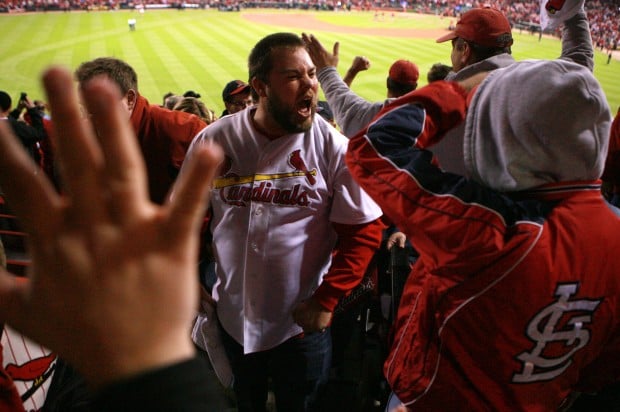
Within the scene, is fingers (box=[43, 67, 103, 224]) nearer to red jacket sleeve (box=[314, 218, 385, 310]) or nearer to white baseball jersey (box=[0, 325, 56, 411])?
white baseball jersey (box=[0, 325, 56, 411])

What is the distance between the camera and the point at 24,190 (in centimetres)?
62

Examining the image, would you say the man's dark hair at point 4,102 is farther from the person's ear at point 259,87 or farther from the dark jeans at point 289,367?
the dark jeans at point 289,367

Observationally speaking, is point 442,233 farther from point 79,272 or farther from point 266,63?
point 266,63

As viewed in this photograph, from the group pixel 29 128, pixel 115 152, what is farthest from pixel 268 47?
pixel 29 128

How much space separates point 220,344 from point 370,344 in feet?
4.93

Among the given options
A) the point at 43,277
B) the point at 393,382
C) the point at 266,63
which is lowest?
the point at 393,382

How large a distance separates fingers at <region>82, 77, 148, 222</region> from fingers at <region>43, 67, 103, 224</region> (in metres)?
0.02

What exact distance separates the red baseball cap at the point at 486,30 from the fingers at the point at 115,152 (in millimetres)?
2273

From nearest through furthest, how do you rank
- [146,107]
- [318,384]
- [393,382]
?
[393,382]
[318,384]
[146,107]

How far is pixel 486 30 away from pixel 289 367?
215cm

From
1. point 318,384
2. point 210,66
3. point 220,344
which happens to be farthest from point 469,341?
point 210,66

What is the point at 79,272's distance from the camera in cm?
60

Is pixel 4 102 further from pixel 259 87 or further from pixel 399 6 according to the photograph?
pixel 399 6

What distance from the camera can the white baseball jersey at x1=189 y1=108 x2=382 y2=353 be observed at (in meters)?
1.95
